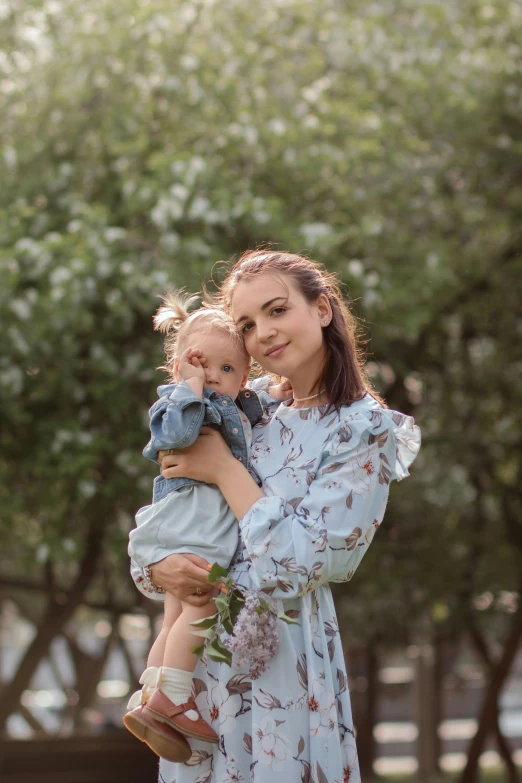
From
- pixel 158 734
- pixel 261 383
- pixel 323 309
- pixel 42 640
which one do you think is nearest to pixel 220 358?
pixel 323 309

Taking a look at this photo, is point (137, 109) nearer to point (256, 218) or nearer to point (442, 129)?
point (256, 218)

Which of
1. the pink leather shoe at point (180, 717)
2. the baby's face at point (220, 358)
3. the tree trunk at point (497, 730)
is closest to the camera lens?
the pink leather shoe at point (180, 717)

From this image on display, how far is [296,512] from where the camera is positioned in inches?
96.7

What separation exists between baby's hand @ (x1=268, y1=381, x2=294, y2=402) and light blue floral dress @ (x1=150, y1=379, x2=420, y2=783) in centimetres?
24

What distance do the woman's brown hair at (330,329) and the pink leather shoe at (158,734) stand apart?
86 cm

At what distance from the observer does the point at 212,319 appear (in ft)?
8.87

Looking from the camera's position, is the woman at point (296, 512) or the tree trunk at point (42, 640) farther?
the tree trunk at point (42, 640)

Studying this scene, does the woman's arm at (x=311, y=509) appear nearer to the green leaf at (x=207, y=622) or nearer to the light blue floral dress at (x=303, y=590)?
the light blue floral dress at (x=303, y=590)

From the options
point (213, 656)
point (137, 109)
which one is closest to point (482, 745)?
point (137, 109)

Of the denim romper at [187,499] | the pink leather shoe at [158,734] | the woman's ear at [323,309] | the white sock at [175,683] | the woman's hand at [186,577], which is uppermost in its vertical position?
the woman's ear at [323,309]

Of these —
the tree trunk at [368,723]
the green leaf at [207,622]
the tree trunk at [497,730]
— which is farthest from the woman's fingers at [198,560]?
the tree trunk at [368,723]

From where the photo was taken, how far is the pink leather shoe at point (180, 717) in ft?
8.05

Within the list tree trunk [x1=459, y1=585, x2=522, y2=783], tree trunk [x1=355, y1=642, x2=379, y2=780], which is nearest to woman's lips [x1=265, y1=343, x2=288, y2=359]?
tree trunk [x1=459, y1=585, x2=522, y2=783]

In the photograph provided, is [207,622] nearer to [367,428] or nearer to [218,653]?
[218,653]
